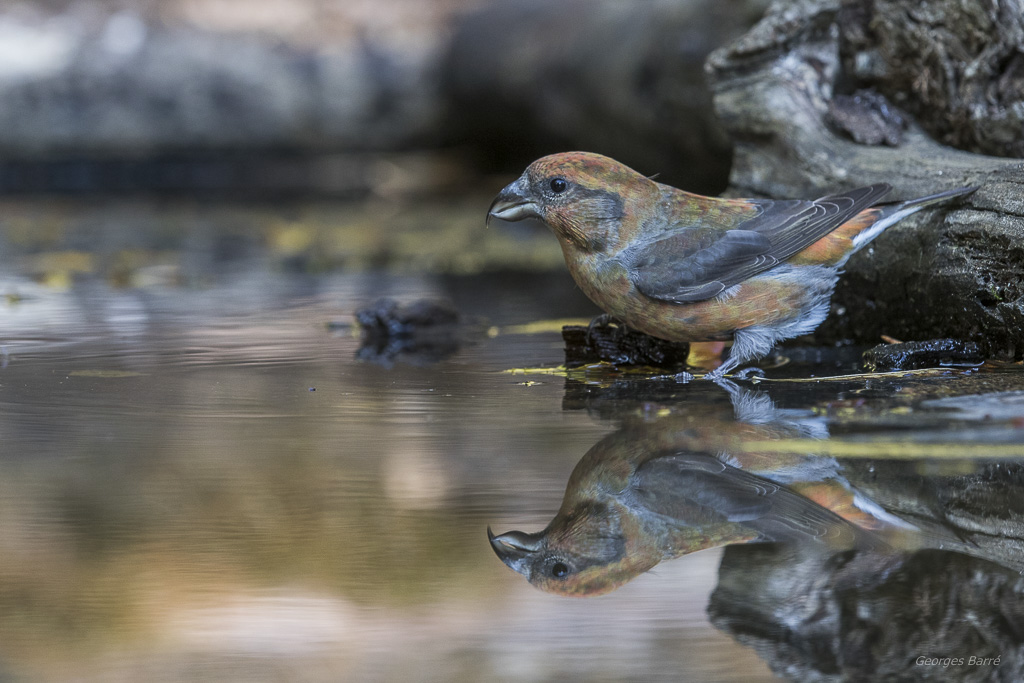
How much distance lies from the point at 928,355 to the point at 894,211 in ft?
1.86

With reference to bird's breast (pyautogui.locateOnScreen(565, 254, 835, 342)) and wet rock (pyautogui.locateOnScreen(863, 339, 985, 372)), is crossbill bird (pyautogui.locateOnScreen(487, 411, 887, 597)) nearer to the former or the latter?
bird's breast (pyautogui.locateOnScreen(565, 254, 835, 342))

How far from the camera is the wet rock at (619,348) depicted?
Answer: 456cm

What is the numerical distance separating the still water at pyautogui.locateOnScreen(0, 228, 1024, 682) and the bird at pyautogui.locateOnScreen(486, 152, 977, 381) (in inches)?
10.5

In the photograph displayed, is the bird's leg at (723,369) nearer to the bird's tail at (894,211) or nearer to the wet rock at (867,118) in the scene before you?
the bird's tail at (894,211)

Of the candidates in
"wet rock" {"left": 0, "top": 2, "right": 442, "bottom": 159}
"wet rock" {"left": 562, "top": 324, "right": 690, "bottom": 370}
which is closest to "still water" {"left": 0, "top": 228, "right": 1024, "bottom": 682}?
"wet rock" {"left": 562, "top": 324, "right": 690, "bottom": 370}

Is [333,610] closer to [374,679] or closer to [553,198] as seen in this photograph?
[374,679]

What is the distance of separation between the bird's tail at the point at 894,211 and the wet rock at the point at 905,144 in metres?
0.07

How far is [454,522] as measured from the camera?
2.64 m

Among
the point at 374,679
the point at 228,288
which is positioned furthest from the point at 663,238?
the point at 228,288

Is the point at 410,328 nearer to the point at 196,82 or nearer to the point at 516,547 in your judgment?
the point at 516,547

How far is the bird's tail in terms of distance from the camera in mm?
4250

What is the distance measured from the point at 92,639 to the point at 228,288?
5.11m

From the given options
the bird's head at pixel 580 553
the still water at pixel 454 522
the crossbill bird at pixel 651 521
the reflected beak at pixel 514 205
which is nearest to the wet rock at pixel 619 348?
the still water at pixel 454 522

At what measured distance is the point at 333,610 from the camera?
7.11 ft
